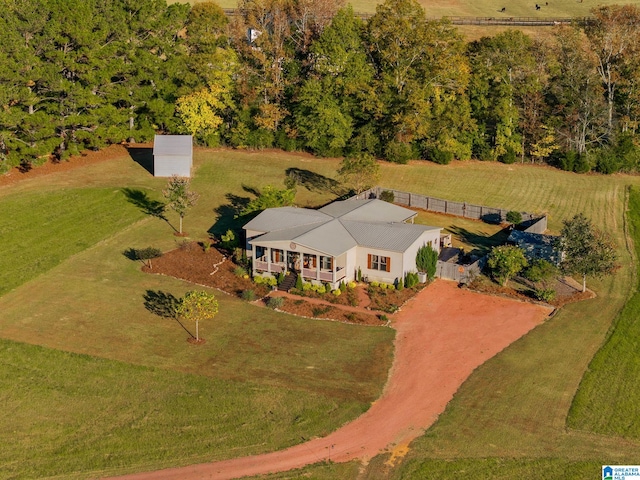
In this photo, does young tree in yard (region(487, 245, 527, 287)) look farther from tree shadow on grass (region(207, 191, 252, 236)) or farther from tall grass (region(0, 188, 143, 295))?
tall grass (region(0, 188, 143, 295))

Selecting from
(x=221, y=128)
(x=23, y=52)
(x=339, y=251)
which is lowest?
(x=339, y=251)

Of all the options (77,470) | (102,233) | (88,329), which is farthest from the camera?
(102,233)

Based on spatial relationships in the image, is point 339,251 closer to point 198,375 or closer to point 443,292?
point 443,292

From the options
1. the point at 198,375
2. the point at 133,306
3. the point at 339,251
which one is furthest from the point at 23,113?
the point at 198,375

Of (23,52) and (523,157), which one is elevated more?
(23,52)

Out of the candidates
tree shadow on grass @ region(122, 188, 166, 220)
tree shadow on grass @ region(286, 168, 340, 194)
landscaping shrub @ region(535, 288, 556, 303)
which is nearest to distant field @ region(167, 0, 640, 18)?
tree shadow on grass @ region(286, 168, 340, 194)
